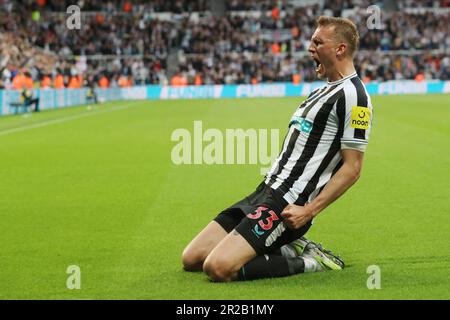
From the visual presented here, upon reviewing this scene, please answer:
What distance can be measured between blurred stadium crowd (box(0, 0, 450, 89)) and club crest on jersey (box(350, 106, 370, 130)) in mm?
46475

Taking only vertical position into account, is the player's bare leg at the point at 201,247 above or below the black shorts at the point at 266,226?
below

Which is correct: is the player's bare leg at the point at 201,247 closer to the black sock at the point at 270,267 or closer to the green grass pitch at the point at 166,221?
the green grass pitch at the point at 166,221

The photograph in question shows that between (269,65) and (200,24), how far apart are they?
6.82m

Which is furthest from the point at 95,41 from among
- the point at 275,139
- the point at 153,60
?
the point at 275,139

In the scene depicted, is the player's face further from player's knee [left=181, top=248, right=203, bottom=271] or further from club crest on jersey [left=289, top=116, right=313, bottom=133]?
player's knee [left=181, top=248, right=203, bottom=271]

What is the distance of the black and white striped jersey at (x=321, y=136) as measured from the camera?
633cm

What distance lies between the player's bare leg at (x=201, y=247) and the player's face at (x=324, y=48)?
5.43 ft

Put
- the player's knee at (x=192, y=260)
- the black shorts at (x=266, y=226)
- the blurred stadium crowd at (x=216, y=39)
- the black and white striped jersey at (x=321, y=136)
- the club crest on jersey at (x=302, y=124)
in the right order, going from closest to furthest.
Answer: the black and white striped jersey at (x=321, y=136), the black shorts at (x=266, y=226), the club crest on jersey at (x=302, y=124), the player's knee at (x=192, y=260), the blurred stadium crowd at (x=216, y=39)

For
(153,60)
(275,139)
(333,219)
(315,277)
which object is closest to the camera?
(315,277)

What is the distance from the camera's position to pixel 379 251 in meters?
7.54

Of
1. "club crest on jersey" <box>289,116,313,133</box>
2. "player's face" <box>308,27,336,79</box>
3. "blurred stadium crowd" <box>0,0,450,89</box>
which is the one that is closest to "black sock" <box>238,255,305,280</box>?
"club crest on jersey" <box>289,116,313,133</box>

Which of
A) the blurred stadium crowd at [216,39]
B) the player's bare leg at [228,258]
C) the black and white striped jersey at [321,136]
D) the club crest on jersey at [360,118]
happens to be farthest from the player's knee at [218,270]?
the blurred stadium crowd at [216,39]

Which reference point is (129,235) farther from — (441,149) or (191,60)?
(191,60)

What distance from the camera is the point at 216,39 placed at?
199ft
